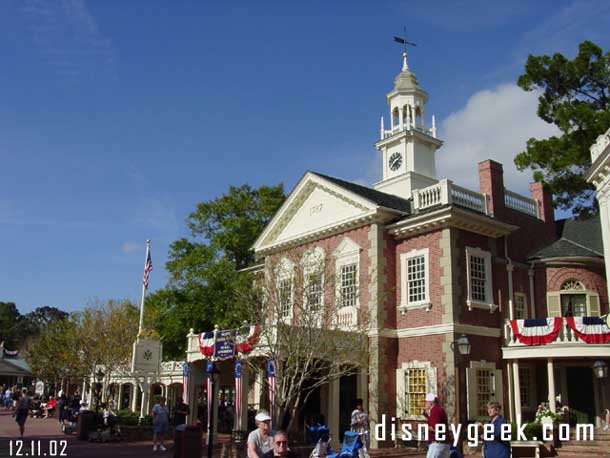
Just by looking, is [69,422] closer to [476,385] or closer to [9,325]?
[476,385]

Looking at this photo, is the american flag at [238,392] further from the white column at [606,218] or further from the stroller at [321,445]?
the white column at [606,218]

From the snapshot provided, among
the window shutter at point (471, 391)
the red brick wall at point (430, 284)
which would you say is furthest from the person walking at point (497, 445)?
the red brick wall at point (430, 284)

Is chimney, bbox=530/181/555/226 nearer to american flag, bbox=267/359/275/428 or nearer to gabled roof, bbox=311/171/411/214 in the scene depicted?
gabled roof, bbox=311/171/411/214

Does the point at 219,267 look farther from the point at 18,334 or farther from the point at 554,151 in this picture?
the point at 18,334

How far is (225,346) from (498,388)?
984cm

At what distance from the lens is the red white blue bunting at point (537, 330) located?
21.4 m

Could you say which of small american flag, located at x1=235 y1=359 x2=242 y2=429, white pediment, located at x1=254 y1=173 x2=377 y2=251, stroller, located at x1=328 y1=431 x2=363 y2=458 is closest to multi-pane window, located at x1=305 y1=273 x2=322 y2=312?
small american flag, located at x1=235 y1=359 x2=242 y2=429

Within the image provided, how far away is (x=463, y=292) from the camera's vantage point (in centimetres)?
2236

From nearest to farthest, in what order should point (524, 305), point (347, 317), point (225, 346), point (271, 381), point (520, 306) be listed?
point (271, 381)
point (225, 346)
point (347, 317)
point (520, 306)
point (524, 305)

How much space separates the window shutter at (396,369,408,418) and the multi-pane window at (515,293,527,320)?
5.12 metres

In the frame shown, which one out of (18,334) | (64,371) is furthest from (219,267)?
(18,334)

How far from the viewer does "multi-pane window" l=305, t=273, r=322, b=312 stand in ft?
67.9

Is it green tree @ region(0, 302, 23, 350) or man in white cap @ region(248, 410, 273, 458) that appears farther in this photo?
green tree @ region(0, 302, 23, 350)

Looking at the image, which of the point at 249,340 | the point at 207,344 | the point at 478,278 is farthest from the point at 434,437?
the point at 207,344
